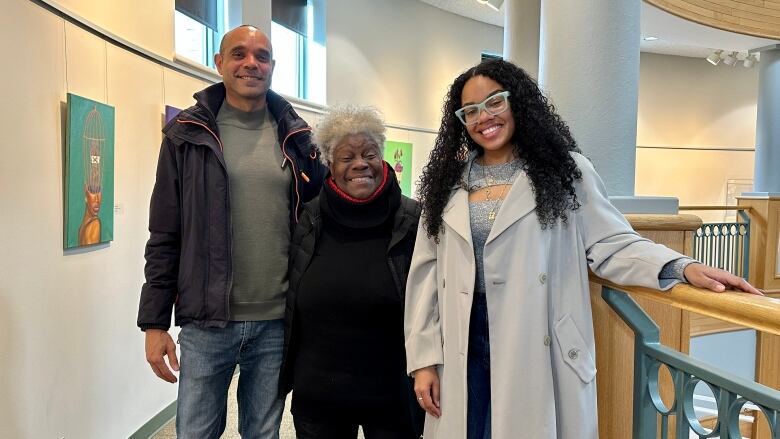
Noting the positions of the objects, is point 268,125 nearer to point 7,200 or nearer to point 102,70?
point 7,200

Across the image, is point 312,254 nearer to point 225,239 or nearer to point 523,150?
A: point 225,239

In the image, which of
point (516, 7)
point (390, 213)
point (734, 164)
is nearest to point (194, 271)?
point (390, 213)

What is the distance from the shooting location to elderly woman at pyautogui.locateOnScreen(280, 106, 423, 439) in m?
1.69

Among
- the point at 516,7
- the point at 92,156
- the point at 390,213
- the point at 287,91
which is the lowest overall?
the point at 390,213

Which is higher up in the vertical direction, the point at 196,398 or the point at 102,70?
the point at 102,70

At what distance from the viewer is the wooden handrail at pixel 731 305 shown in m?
0.95

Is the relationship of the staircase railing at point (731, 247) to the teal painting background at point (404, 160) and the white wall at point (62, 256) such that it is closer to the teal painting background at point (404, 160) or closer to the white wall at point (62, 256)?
the teal painting background at point (404, 160)

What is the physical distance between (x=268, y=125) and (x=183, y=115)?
0.28 m

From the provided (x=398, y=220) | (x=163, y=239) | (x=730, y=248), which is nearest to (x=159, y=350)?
(x=163, y=239)

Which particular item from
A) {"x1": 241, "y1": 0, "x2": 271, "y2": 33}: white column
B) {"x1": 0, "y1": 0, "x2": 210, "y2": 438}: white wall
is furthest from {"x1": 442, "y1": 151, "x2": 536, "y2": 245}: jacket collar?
{"x1": 241, "y1": 0, "x2": 271, "y2": 33}: white column

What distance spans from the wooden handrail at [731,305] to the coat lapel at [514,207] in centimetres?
35

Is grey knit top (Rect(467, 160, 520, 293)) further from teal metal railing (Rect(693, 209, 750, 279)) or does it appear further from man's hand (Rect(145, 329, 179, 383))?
teal metal railing (Rect(693, 209, 750, 279))

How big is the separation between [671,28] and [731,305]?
7435 mm

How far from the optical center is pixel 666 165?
12.5m
